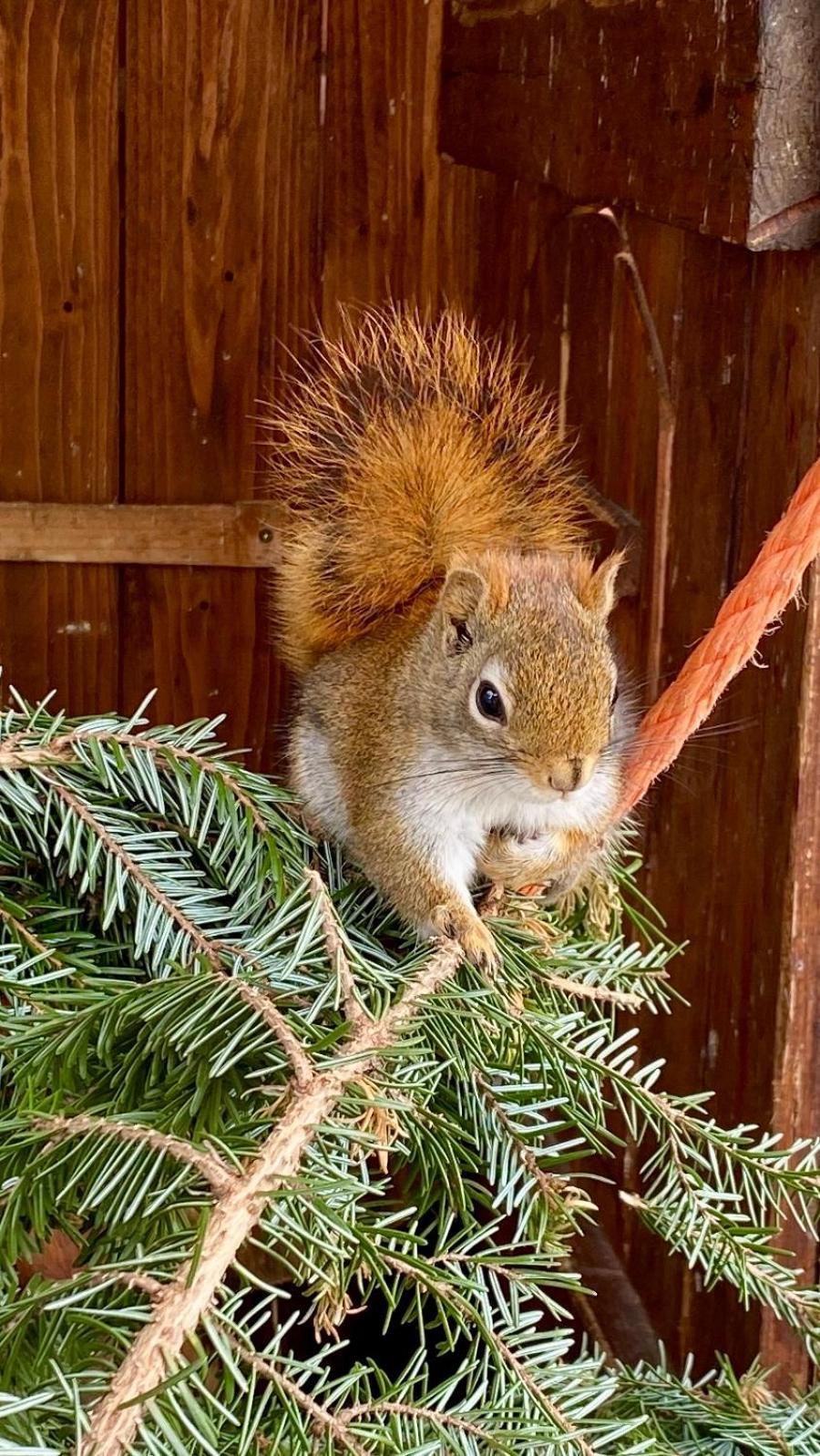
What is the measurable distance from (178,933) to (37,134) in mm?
960

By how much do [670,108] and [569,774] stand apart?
0.47m

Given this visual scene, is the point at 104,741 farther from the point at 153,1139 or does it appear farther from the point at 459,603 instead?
the point at 153,1139

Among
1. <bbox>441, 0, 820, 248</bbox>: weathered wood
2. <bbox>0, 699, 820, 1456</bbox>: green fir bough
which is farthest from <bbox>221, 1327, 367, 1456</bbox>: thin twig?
<bbox>441, 0, 820, 248</bbox>: weathered wood

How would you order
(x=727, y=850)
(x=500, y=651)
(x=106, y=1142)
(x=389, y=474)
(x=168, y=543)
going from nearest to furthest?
(x=106, y=1142) < (x=500, y=651) < (x=389, y=474) < (x=727, y=850) < (x=168, y=543)

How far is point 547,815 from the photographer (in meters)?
0.84

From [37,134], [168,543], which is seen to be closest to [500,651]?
[168,543]

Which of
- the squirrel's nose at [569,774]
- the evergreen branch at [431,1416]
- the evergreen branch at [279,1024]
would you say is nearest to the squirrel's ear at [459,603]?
the squirrel's nose at [569,774]

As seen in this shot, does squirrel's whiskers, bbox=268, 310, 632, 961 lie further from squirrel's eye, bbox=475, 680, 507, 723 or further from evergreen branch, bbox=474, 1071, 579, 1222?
evergreen branch, bbox=474, 1071, 579, 1222

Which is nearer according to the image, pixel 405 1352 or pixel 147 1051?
pixel 147 1051

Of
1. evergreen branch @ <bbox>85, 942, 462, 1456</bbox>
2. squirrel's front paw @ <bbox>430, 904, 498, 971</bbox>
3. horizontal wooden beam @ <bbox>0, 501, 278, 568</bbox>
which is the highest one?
horizontal wooden beam @ <bbox>0, 501, 278, 568</bbox>

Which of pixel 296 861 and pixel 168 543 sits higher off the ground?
pixel 168 543

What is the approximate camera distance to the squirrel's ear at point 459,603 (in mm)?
830

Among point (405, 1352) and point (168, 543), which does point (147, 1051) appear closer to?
point (405, 1352)

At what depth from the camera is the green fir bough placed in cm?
39
